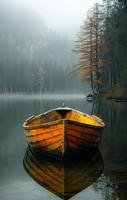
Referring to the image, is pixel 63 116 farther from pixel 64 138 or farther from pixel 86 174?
pixel 86 174

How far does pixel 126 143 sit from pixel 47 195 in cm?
825

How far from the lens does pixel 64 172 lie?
12469mm

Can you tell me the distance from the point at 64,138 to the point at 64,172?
2.13 m

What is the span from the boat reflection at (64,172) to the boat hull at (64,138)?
0.36 metres

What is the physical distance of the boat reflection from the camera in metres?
10.6

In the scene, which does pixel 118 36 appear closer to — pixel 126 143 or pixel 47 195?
pixel 126 143

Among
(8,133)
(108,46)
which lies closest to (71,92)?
(108,46)

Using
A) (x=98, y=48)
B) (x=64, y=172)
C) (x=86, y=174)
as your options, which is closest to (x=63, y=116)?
(x=64, y=172)

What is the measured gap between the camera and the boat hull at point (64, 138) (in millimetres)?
14508

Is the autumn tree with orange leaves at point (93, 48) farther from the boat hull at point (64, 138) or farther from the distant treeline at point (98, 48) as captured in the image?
the boat hull at point (64, 138)

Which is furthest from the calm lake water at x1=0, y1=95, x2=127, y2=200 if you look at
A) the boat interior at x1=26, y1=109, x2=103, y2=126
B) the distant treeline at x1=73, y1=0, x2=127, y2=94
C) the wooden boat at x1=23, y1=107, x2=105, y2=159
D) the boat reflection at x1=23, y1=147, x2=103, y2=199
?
the distant treeline at x1=73, y1=0, x2=127, y2=94

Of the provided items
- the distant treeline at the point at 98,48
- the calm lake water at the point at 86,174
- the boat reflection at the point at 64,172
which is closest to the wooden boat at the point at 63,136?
the boat reflection at the point at 64,172

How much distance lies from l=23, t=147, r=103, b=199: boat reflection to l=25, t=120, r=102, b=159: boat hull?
356mm

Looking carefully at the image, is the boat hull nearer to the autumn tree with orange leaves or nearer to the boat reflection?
the boat reflection
